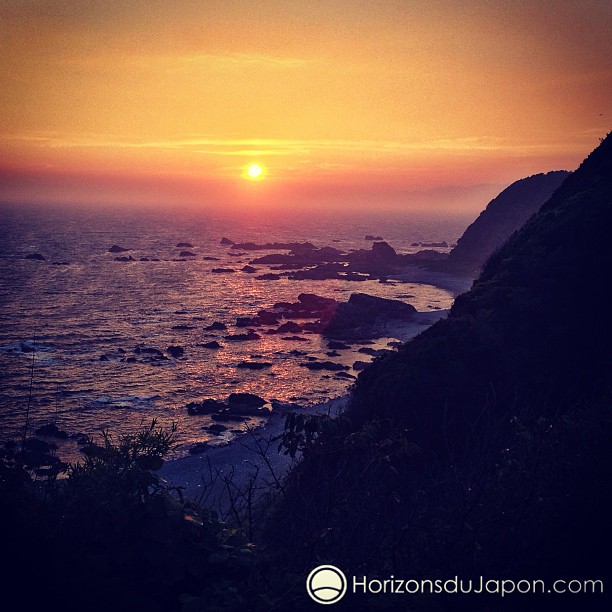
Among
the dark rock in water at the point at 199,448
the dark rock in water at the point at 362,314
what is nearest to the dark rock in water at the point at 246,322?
the dark rock in water at the point at 362,314

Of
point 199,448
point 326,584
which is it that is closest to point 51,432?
point 199,448

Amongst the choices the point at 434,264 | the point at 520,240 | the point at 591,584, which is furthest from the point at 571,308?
the point at 434,264

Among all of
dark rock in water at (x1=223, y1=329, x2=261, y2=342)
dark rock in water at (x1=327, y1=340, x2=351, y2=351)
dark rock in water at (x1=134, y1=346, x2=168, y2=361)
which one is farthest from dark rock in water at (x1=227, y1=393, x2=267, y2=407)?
dark rock in water at (x1=223, y1=329, x2=261, y2=342)

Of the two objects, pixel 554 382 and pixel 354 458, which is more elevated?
pixel 554 382

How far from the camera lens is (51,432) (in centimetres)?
2906

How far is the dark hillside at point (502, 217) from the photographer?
100875 millimetres

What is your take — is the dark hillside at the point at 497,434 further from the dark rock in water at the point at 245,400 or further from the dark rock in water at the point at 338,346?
the dark rock in water at the point at 338,346

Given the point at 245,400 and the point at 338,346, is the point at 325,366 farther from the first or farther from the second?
the point at 245,400

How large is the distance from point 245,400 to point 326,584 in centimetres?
3008

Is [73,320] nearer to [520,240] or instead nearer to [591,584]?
[520,240]

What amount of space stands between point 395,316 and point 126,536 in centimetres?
5638

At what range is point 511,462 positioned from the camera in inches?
277

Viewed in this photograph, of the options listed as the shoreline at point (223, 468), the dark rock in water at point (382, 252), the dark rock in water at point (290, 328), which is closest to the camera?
the shoreline at point (223, 468)

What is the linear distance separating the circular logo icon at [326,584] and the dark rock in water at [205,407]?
95.2 ft
